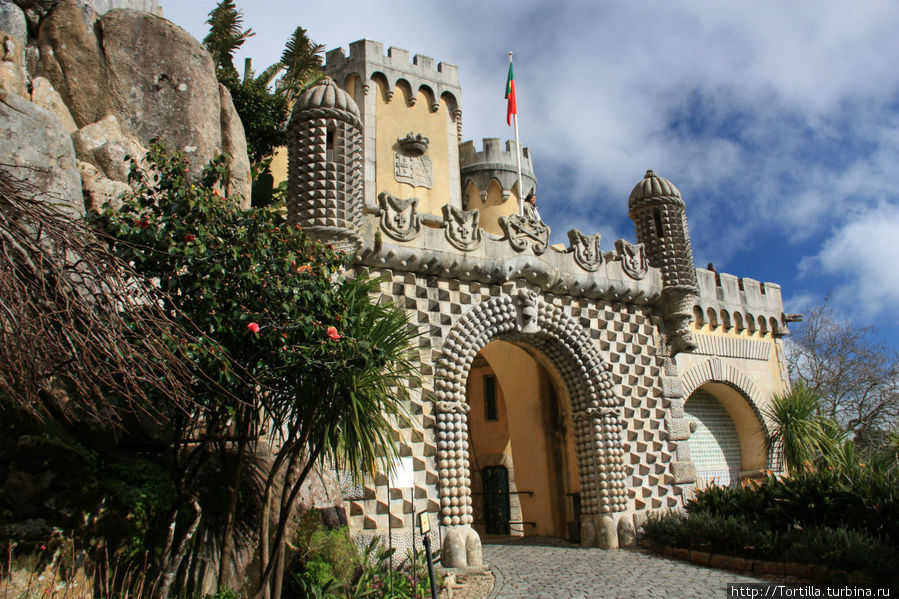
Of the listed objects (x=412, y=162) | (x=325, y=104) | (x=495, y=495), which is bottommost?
(x=495, y=495)

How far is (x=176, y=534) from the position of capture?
27.3ft

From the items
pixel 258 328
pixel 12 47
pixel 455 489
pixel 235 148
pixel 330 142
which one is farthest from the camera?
pixel 235 148

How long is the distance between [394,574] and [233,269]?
210 inches

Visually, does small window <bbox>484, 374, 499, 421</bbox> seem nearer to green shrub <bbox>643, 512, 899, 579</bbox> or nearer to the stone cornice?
the stone cornice

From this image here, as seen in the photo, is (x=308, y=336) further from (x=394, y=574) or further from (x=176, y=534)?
(x=394, y=574)

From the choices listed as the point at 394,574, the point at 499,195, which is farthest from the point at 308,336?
the point at 499,195

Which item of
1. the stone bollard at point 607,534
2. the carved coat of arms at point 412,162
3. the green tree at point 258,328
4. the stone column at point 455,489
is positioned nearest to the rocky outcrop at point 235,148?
the green tree at point 258,328

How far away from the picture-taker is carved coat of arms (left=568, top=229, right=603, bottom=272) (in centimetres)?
1533

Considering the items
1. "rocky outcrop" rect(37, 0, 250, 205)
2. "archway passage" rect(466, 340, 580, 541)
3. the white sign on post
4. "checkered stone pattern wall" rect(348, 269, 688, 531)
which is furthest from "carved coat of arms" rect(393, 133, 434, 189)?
the white sign on post

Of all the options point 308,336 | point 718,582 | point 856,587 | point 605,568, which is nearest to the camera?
point 308,336

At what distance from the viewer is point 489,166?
1069 inches

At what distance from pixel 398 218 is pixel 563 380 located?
5.24m

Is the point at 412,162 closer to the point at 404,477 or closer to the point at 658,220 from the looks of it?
the point at 658,220

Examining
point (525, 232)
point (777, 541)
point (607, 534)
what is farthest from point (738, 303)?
point (777, 541)
